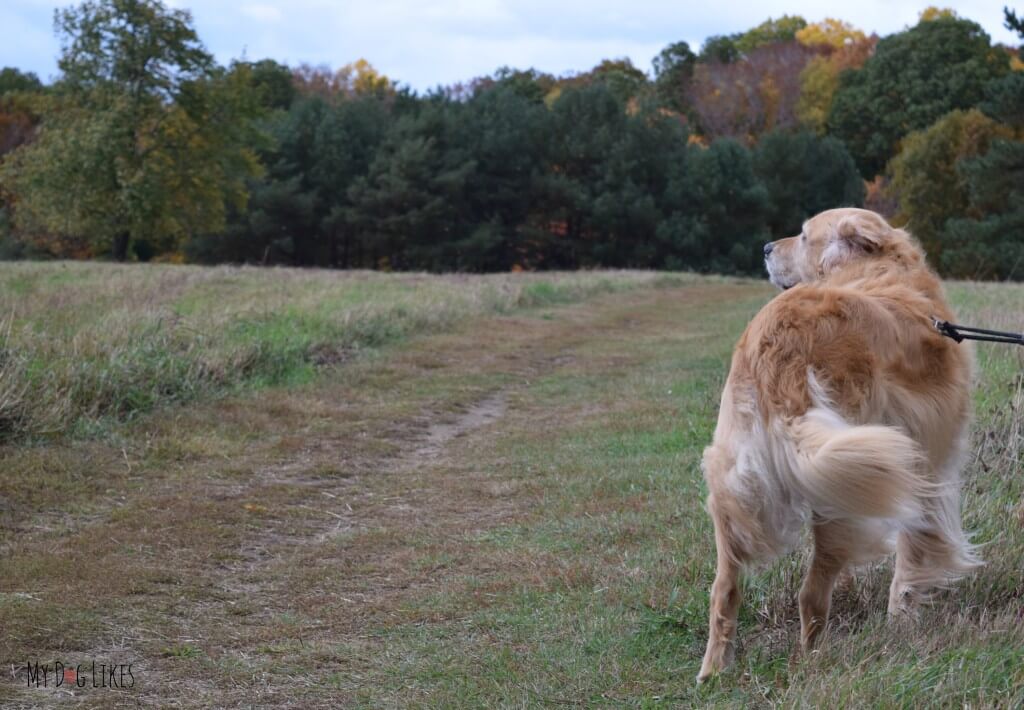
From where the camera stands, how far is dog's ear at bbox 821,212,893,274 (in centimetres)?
443

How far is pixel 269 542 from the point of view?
5.59m

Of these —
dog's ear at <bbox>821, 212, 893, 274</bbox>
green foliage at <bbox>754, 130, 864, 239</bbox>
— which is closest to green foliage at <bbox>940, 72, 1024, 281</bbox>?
green foliage at <bbox>754, 130, 864, 239</bbox>

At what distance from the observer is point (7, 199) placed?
5191cm

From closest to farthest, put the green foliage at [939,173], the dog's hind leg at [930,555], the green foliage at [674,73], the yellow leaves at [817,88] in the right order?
the dog's hind leg at [930,555] < the green foliage at [939,173] < the yellow leaves at [817,88] < the green foliage at [674,73]


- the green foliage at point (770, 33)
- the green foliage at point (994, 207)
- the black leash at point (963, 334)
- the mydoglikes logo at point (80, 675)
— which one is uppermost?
the green foliage at point (770, 33)

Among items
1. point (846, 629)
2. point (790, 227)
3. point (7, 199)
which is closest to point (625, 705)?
point (846, 629)

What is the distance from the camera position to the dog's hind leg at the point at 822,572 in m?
3.33

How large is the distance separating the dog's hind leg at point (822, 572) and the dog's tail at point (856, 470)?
156mm

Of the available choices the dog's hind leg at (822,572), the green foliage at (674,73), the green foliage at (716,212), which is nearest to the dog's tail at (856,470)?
the dog's hind leg at (822,572)

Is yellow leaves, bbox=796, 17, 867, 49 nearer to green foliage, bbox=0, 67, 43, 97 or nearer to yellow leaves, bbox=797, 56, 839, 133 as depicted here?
yellow leaves, bbox=797, 56, 839, 133

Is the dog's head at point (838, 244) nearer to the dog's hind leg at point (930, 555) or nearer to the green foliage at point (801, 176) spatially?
the dog's hind leg at point (930, 555)

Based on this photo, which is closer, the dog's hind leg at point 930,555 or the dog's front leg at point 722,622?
the dog's front leg at point 722,622

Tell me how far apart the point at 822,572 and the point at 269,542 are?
3.26m

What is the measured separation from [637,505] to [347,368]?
536 centimetres
